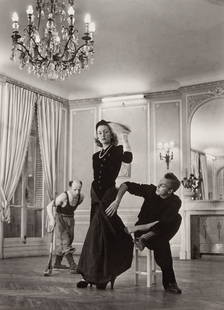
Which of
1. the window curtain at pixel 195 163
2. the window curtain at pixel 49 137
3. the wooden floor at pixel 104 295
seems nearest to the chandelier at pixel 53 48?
the wooden floor at pixel 104 295

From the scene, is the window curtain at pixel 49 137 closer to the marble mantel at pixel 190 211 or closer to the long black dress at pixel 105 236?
the marble mantel at pixel 190 211

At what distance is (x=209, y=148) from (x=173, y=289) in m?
5.54

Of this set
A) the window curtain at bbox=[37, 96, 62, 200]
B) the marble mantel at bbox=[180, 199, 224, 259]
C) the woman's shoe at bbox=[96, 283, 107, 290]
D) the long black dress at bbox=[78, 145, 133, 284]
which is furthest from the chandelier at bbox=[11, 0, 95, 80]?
the marble mantel at bbox=[180, 199, 224, 259]

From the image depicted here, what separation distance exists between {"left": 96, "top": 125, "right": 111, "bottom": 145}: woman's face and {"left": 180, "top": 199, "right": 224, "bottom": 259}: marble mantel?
487 cm

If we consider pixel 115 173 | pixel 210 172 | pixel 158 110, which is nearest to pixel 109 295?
pixel 115 173

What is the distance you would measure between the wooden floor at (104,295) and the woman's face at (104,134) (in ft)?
4.35

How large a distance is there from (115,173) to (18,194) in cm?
532

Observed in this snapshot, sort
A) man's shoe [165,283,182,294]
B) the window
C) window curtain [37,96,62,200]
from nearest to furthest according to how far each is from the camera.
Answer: man's shoe [165,283,182,294] → the window → window curtain [37,96,62,200]

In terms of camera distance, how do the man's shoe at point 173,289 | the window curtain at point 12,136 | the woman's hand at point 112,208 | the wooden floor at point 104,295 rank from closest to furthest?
the wooden floor at point 104,295 < the man's shoe at point 173,289 < the woman's hand at point 112,208 < the window curtain at point 12,136

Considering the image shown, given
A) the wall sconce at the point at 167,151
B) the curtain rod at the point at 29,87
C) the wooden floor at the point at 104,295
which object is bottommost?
the wooden floor at the point at 104,295

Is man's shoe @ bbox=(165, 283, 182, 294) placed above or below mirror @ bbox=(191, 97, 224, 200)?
below

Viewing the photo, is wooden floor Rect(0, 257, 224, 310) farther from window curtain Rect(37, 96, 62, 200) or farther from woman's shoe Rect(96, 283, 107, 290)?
window curtain Rect(37, 96, 62, 200)

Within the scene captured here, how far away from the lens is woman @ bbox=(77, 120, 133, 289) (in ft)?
13.6

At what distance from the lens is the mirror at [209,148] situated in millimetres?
9125
